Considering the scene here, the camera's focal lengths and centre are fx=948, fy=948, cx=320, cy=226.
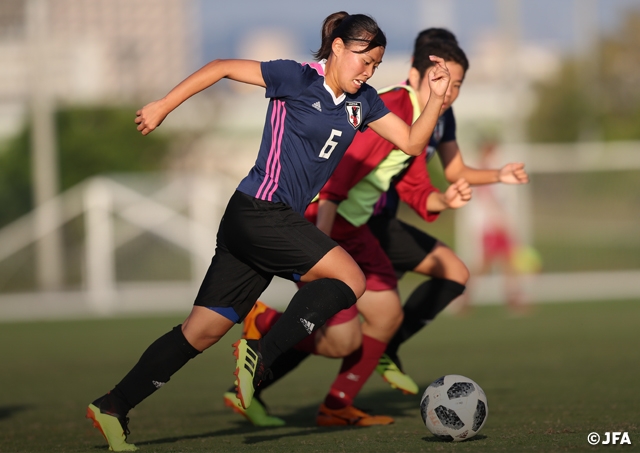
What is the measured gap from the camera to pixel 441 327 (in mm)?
11734

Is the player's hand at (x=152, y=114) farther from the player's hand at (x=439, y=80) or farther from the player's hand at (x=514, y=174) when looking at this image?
the player's hand at (x=514, y=174)

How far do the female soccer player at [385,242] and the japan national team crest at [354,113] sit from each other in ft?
1.92

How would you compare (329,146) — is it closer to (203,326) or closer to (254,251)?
(254,251)

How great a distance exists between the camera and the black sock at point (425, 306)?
18.8 ft

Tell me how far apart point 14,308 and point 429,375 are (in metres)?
11.5

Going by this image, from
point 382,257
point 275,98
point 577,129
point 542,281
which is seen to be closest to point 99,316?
point 542,281

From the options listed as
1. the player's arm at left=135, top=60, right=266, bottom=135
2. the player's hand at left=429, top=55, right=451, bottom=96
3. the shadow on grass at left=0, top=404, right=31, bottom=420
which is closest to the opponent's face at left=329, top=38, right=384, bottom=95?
the player's hand at left=429, top=55, right=451, bottom=96

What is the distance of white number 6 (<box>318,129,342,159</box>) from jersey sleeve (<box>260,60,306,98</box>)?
0.82 feet

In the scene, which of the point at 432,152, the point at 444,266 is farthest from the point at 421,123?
the point at 444,266

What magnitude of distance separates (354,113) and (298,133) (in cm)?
29

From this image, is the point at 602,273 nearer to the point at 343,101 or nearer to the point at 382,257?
the point at 382,257

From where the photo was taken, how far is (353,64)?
423 cm

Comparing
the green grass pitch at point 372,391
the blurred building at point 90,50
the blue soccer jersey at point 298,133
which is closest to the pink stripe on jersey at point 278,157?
Answer: the blue soccer jersey at point 298,133

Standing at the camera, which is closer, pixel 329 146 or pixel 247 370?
pixel 247 370
